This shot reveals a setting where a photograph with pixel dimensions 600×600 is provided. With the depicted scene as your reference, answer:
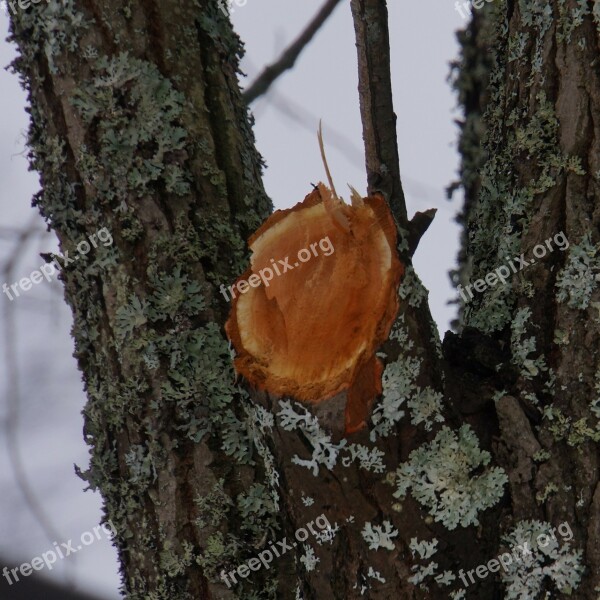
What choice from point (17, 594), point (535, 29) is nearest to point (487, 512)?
point (535, 29)

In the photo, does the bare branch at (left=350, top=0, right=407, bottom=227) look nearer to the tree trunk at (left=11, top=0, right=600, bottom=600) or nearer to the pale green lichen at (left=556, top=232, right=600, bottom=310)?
the tree trunk at (left=11, top=0, right=600, bottom=600)

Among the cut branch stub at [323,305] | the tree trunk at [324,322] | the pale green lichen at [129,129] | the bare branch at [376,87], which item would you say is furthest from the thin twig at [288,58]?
the cut branch stub at [323,305]


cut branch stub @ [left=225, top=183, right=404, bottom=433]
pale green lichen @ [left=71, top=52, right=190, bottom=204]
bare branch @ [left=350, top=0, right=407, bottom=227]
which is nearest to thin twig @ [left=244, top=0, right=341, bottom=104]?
pale green lichen @ [left=71, top=52, right=190, bottom=204]

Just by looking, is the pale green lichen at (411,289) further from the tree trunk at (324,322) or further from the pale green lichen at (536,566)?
the pale green lichen at (536,566)

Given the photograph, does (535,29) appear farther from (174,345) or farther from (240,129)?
(174,345)

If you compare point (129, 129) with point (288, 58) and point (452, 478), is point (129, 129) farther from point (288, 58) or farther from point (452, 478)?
point (288, 58)

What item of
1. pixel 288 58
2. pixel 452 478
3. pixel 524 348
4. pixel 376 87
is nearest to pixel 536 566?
pixel 452 478
